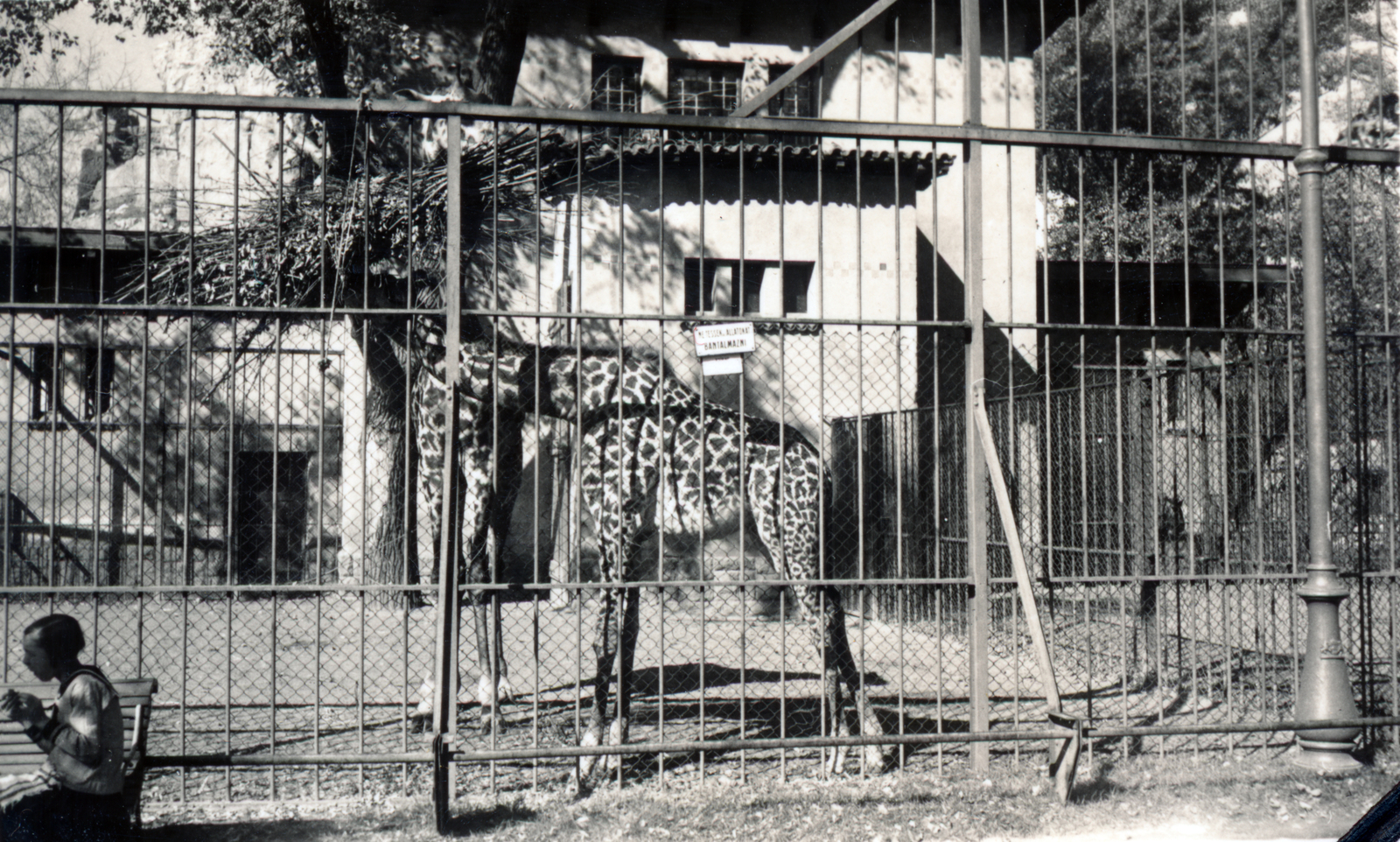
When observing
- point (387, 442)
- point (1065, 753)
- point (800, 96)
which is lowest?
point (1065, 753)

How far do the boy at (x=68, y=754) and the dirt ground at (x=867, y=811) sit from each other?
752 millimetres

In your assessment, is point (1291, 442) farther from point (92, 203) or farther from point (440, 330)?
point (92, 203)

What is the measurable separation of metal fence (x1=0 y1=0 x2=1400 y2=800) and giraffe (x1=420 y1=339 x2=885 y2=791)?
18 cm

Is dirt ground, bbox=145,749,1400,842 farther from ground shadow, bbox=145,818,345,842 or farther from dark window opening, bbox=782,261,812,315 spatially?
dark window opening, bbox=782,261,812,315

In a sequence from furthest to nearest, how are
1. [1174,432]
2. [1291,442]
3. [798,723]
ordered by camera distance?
[1174,432] < [798,723] < [1291,442]

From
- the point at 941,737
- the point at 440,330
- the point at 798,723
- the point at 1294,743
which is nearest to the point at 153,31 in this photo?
the point at 440,330

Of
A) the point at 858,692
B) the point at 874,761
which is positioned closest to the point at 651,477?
the point at 858,692

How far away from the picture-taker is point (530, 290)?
1404 cm

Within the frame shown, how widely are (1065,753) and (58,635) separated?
459cm

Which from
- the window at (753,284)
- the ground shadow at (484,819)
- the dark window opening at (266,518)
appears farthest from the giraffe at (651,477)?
the window at (753,284)

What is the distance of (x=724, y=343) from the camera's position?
19.5 ft

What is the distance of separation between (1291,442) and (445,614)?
501cm

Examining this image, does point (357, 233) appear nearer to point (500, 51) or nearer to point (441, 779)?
point (500, 51)

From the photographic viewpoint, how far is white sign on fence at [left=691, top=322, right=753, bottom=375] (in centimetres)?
592
